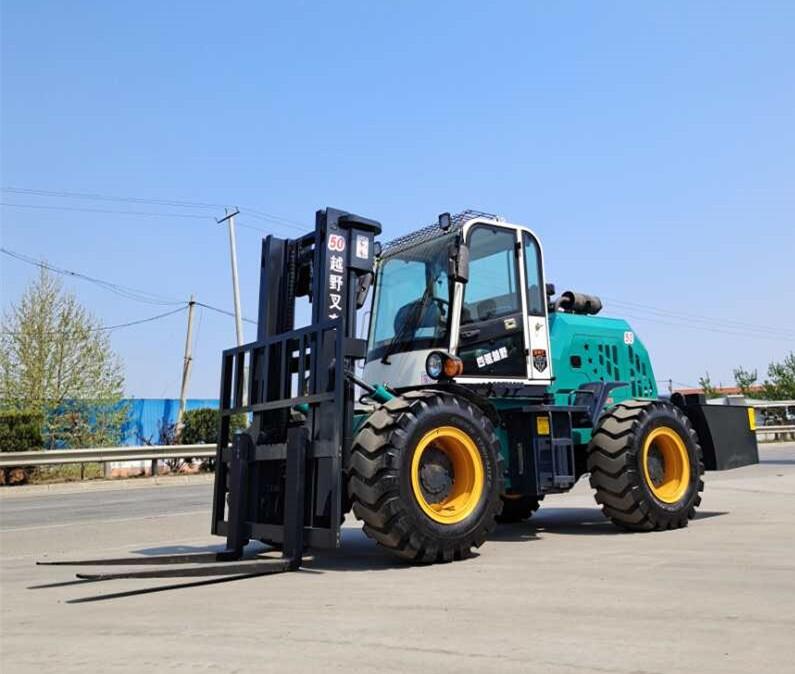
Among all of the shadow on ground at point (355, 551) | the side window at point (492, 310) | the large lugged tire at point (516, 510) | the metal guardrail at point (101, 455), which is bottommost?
the shadow on ground at point (355, 551)

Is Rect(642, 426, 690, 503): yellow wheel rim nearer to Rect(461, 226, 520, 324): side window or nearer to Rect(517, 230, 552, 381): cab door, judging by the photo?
Rect(517, 230, 552, 381): cab door

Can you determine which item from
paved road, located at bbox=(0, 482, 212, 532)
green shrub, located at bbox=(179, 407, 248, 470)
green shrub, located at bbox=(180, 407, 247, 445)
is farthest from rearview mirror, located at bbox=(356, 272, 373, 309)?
green shrub, located at bbox=(179, 407, 248, 470)

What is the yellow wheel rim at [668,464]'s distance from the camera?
7.98m

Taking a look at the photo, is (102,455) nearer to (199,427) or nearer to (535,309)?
(199,427)

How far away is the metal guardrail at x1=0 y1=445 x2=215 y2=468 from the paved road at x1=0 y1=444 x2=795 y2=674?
1241 cm

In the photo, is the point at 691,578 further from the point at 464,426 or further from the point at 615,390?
the point at 615,390

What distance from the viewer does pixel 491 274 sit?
24.7 feet

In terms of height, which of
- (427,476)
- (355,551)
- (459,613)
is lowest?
(459,613)

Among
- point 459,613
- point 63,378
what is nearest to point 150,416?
point 63,378

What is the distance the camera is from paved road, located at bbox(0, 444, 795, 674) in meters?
3.23

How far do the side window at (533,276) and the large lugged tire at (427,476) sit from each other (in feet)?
5.64

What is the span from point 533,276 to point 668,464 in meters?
2.51

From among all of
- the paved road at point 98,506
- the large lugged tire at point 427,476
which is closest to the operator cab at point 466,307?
the large lugged tire at point 427,476

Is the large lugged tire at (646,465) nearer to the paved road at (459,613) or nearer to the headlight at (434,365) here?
the paved road at (459,613)
